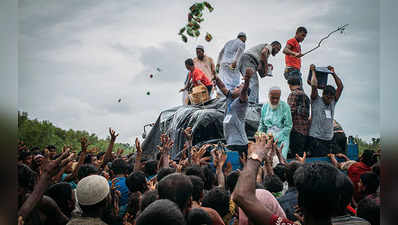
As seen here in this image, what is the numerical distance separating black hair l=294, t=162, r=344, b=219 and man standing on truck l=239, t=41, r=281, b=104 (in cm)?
670

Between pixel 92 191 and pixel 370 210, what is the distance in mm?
2184

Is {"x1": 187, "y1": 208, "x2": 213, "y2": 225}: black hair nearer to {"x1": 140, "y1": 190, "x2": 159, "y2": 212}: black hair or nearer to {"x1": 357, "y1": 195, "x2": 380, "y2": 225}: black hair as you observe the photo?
{"x1": 140, "y1": 190, "x2": 159, "y2": 212}: black hair

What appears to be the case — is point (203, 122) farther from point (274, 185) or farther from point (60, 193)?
point (60, 193)

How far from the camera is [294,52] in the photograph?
7543 millimetres

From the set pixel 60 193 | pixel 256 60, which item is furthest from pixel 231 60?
pixel 60 193

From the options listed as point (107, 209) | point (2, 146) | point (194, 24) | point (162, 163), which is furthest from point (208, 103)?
point (2, 146)

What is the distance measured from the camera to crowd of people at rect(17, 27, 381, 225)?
→ 7.00 feet

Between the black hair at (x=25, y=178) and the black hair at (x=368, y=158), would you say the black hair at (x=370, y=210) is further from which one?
the black hair at (x=25, y=178)

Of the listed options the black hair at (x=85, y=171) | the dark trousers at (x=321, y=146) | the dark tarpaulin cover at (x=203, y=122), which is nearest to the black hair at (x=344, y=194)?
the black hair at (x=85, y=171)

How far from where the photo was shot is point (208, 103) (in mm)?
9070

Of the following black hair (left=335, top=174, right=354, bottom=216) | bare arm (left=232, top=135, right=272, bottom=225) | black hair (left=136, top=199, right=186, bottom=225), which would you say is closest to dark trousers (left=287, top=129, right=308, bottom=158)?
black hair (left=335, top=174, right=354, bottom=216)

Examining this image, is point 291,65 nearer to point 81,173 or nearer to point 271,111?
point 271,111

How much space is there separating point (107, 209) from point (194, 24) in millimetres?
4115

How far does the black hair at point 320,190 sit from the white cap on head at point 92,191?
1.46 meters
